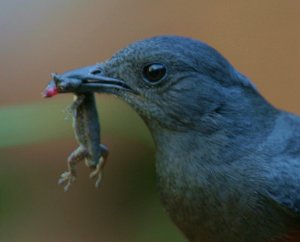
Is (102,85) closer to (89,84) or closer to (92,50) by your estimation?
(89,84)

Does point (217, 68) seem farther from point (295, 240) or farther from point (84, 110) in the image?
point (295, 240)

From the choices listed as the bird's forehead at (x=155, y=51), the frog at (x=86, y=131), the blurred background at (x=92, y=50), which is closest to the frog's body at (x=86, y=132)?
the frog at (x=86, y=131)

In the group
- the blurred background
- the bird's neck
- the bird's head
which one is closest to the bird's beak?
the bird's head

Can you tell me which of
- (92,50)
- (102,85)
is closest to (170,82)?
(102,85)

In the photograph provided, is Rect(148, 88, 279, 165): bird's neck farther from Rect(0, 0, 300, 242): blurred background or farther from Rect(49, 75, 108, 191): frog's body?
Rect(0, 0, 300, 242): blurred background

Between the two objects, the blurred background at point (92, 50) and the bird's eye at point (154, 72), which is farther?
the blurred background at point (92, 50)

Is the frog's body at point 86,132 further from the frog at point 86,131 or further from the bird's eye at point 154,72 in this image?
the bird's eye at point 154,72

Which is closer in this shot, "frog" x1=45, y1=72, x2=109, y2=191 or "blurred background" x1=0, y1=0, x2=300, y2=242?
"frog" x1=45, y1=72, x2=109, y2=191
